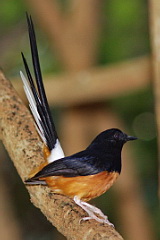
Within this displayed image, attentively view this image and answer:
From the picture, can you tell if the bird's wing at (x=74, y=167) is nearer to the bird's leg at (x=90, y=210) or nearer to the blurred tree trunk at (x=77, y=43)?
the bird's leg at (x=90, y=210)

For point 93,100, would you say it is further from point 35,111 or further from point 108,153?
point 108,153

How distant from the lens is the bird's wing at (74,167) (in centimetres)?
307

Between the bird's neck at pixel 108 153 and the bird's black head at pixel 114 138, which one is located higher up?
the bird's black head at pixel 114 138

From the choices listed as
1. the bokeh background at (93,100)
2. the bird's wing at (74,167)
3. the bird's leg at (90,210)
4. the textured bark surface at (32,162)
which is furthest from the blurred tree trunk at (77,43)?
the bird's leg at (90,210)

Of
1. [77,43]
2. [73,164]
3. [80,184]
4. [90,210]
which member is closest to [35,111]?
[73,164]

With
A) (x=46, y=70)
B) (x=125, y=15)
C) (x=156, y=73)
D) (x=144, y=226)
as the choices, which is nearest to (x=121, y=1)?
(x=125, y=15)

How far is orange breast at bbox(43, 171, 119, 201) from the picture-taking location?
124 inches

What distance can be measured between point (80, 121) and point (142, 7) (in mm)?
1910

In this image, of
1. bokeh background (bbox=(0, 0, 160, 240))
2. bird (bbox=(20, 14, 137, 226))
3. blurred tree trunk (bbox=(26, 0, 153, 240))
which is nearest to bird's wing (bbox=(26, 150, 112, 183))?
bird (bbox=(20, 14, 137, 226))

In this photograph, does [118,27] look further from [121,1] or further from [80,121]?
[80,121]

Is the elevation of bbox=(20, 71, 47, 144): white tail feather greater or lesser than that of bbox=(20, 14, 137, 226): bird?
greater

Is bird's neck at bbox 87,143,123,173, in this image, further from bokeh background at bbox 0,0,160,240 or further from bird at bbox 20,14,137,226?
bokeh background at bbox 0,0,160,240

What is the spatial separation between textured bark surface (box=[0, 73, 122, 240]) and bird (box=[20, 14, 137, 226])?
0.05 metres

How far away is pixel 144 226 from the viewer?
6629mm
